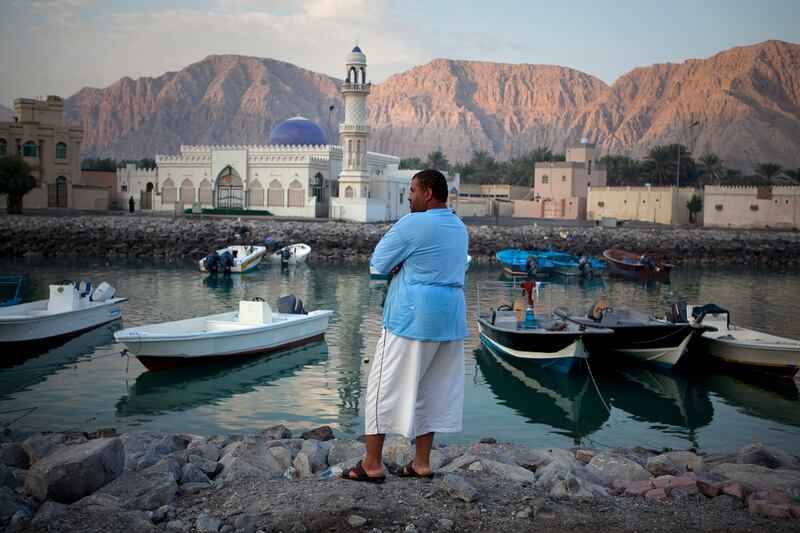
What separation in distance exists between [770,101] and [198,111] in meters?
136

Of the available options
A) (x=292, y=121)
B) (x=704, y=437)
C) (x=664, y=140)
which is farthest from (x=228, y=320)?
(x=664, y=140)

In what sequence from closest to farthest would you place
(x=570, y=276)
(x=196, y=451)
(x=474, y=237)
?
(x=196, y=451) < (x=570, y=276) < (x=474, y=237)

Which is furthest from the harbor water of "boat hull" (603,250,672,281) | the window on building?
the window on building

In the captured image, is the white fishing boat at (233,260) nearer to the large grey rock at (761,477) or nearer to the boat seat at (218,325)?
the boat seat at (218,325)

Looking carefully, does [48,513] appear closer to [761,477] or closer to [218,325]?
[761,477]

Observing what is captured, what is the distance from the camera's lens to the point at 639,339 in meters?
16.6

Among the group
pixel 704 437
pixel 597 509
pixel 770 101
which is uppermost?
pixel 770 101

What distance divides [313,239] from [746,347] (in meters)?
31.8

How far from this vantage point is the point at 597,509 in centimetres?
577

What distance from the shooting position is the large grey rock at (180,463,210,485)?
285 inches

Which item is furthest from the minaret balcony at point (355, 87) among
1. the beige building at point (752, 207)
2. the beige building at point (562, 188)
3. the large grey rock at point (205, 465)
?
the large grey rock at point (205, 465)

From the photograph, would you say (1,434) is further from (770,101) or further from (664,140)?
(770,101)

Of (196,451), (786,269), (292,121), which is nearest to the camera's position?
(196,451)

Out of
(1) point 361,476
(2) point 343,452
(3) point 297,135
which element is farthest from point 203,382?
(3) point 297,135
